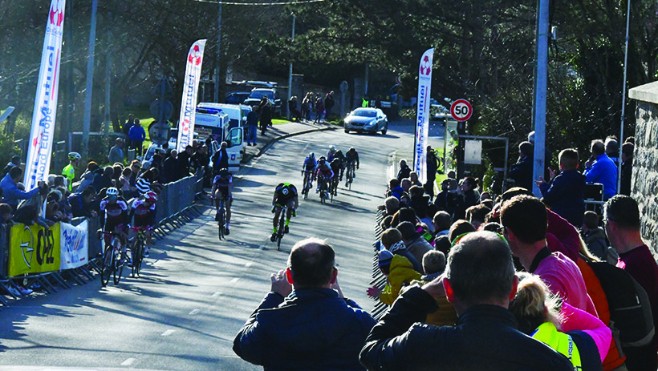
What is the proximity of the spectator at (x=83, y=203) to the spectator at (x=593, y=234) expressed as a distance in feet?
38.7

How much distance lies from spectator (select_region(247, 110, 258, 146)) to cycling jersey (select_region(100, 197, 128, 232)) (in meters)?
35.0

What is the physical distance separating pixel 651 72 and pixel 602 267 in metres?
17.7

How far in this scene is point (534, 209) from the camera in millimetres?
6262

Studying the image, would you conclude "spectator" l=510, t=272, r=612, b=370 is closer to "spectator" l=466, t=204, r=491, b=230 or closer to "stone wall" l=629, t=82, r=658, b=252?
"spectator" l=466, t=204, r=491, b=230

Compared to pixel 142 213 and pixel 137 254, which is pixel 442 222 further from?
pixel 142 213

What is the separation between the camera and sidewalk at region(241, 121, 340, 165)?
5622 cm

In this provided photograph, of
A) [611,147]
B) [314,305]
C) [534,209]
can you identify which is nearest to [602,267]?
[534,209]

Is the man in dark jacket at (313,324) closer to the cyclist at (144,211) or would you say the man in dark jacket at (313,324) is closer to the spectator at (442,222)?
the spectator at (442,222)

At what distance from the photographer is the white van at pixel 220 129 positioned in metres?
47.0

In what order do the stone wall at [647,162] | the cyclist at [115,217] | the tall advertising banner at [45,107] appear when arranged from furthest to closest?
the tall advertising banner at [45,107] → the cyclist at [115,217] → the stone wall at [647,162]

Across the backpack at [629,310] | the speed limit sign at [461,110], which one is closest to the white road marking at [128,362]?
the backpack at [629,310]

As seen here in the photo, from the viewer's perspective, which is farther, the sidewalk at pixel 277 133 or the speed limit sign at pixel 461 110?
the sidewalk at pixel 277 133

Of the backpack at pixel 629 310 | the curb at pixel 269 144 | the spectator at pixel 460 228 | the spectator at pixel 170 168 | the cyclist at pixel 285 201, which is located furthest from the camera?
the curb at pixel 269 144

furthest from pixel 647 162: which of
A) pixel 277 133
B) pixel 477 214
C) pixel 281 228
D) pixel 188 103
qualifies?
pixel 277 133
